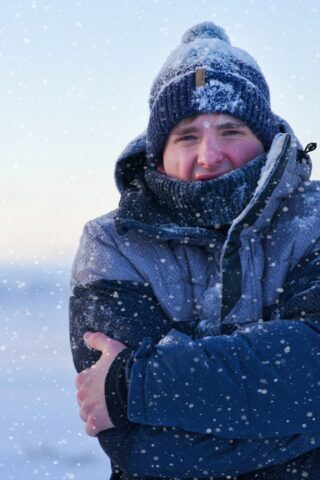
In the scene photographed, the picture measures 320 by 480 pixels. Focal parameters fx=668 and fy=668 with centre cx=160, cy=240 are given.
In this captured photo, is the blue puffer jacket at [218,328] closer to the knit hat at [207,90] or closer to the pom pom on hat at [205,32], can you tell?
the knit hat at [207,90]

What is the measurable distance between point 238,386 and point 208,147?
3.02 ft

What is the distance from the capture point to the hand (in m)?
2.20

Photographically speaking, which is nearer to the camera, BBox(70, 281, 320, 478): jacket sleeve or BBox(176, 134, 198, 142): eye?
BBox(70, 281, 320, 478): jacket sleeve

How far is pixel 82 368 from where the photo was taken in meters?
2.41

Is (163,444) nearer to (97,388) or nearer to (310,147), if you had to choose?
(97,388)

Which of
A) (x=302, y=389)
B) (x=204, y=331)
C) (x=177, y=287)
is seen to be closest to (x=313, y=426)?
(x=302, y=389)

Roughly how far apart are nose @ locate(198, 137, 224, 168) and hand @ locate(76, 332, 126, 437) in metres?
0.75

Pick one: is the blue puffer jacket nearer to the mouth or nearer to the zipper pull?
the zipper pull

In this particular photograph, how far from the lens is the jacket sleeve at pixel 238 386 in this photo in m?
2.04

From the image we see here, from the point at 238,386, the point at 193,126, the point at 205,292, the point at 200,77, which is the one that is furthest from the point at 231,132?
the point at 238,386

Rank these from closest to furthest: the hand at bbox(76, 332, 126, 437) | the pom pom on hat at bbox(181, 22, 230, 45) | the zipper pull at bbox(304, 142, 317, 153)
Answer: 1. the hand at bbox(76, 332, 126, 437)
2. the zipper pull at bbox(304, 142, 317, 153)
3. the pom pom on hat at bbox(181, 22, 230, 45)

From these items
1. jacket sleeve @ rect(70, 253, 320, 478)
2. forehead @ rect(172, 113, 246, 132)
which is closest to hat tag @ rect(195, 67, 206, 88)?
forehead @ rect(172, 113, 246, 132)

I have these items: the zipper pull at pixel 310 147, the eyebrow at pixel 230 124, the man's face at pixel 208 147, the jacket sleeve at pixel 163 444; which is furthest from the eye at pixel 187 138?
the jacket sleeve at pixel 163 444

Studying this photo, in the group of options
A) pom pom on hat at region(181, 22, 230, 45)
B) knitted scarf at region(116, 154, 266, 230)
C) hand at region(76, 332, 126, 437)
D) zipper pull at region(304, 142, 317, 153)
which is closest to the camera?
hand at region(76, 332, 126, 437)
